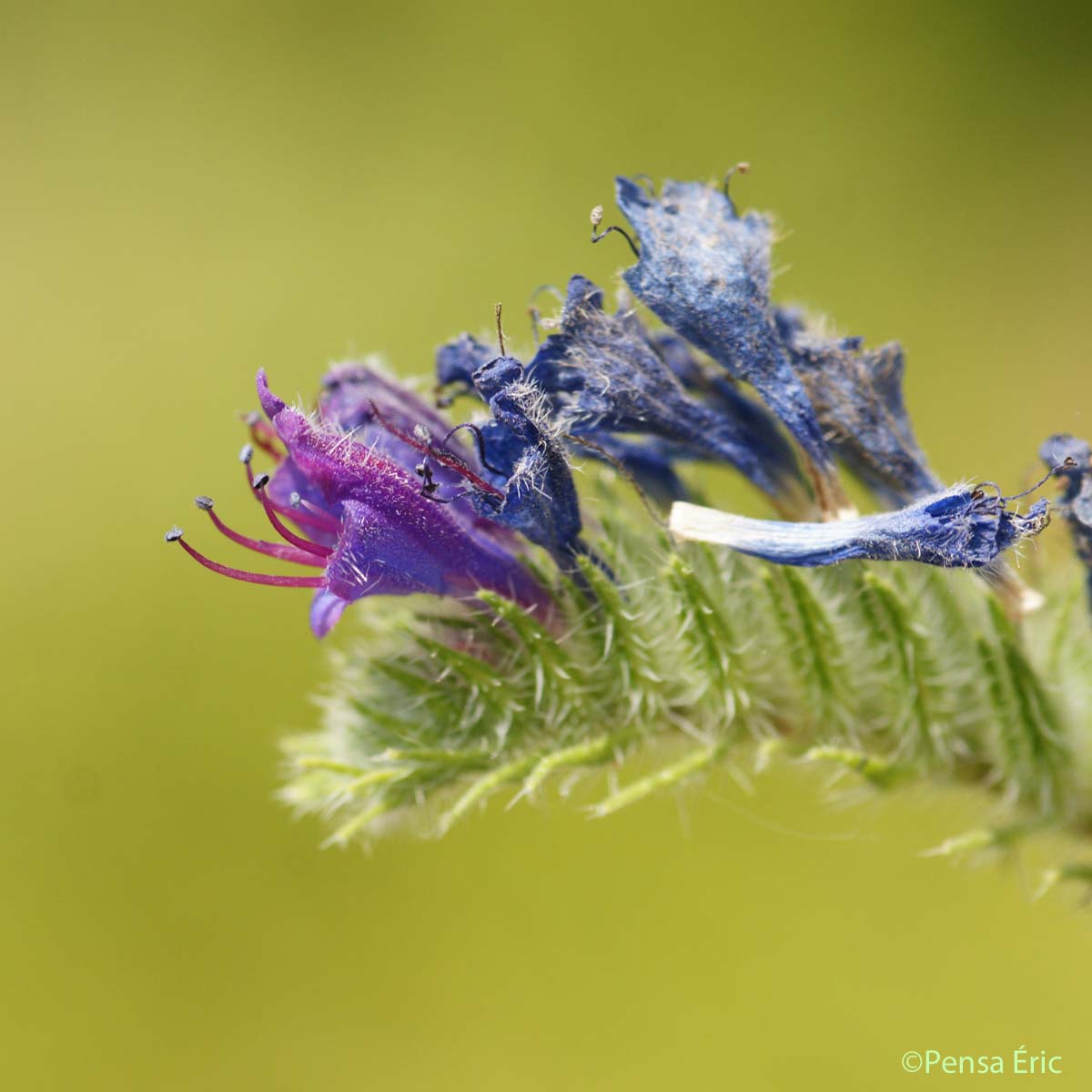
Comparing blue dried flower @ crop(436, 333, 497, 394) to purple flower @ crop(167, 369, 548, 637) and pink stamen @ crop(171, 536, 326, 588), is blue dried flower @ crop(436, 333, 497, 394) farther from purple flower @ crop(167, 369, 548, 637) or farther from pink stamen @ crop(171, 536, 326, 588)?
pink stamen @ crop(171, 536, 326, 588)

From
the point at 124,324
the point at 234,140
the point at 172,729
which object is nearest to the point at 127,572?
the point at 172,729

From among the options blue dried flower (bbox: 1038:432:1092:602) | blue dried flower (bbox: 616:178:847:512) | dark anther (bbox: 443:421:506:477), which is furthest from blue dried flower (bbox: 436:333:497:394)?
blue dried flower (bbox: 1038:432:1092:602)

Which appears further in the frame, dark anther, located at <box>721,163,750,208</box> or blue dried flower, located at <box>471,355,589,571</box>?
dark anther, located at <box>721,163,750,208</box>

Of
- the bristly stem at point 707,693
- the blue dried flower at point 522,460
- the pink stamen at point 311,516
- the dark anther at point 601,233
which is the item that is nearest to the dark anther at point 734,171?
the dark anther at point 601,233

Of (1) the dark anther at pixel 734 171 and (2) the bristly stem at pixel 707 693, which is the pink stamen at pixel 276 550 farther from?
(1) the dark anther at pixel 734 171

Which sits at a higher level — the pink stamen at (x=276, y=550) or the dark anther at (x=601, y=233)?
the dark anther at (x=601, y=233)

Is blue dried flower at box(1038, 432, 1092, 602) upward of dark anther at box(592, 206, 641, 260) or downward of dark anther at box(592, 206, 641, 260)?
downward
